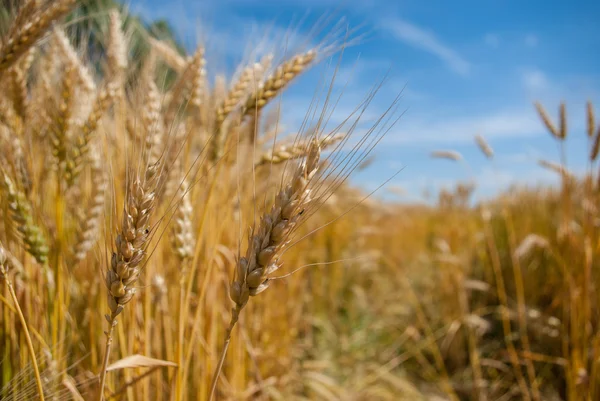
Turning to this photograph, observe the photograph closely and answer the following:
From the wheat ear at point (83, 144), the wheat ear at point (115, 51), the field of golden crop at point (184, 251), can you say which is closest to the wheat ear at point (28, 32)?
the field of golden crop at point (184, 251)

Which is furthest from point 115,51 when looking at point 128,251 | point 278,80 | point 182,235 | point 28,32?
point 128,251

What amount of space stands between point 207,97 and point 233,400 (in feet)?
3.71

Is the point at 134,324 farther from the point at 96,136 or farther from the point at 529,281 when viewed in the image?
the point at 529,281

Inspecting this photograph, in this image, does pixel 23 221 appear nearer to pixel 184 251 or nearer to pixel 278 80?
pixel 184 251

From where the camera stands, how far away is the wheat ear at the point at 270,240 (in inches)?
25.1

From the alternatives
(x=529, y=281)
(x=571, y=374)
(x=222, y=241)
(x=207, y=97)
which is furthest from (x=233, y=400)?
(x=529, y=281)

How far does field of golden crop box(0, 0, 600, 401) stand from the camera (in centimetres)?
72

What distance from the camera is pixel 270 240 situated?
2.15 ft

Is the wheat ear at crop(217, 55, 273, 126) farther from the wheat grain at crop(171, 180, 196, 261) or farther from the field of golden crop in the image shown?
the wheat grain at crop(171, 180, 196, 261)

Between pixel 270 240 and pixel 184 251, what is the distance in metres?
0.41

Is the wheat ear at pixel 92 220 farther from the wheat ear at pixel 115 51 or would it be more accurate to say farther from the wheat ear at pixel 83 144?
the wheat ear at pixel 115 51

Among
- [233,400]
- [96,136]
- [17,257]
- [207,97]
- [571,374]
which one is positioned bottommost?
[571,374]

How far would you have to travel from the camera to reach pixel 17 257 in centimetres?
122

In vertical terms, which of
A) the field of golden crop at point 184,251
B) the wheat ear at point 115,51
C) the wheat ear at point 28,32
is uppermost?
the wheat ear at point 115,51
